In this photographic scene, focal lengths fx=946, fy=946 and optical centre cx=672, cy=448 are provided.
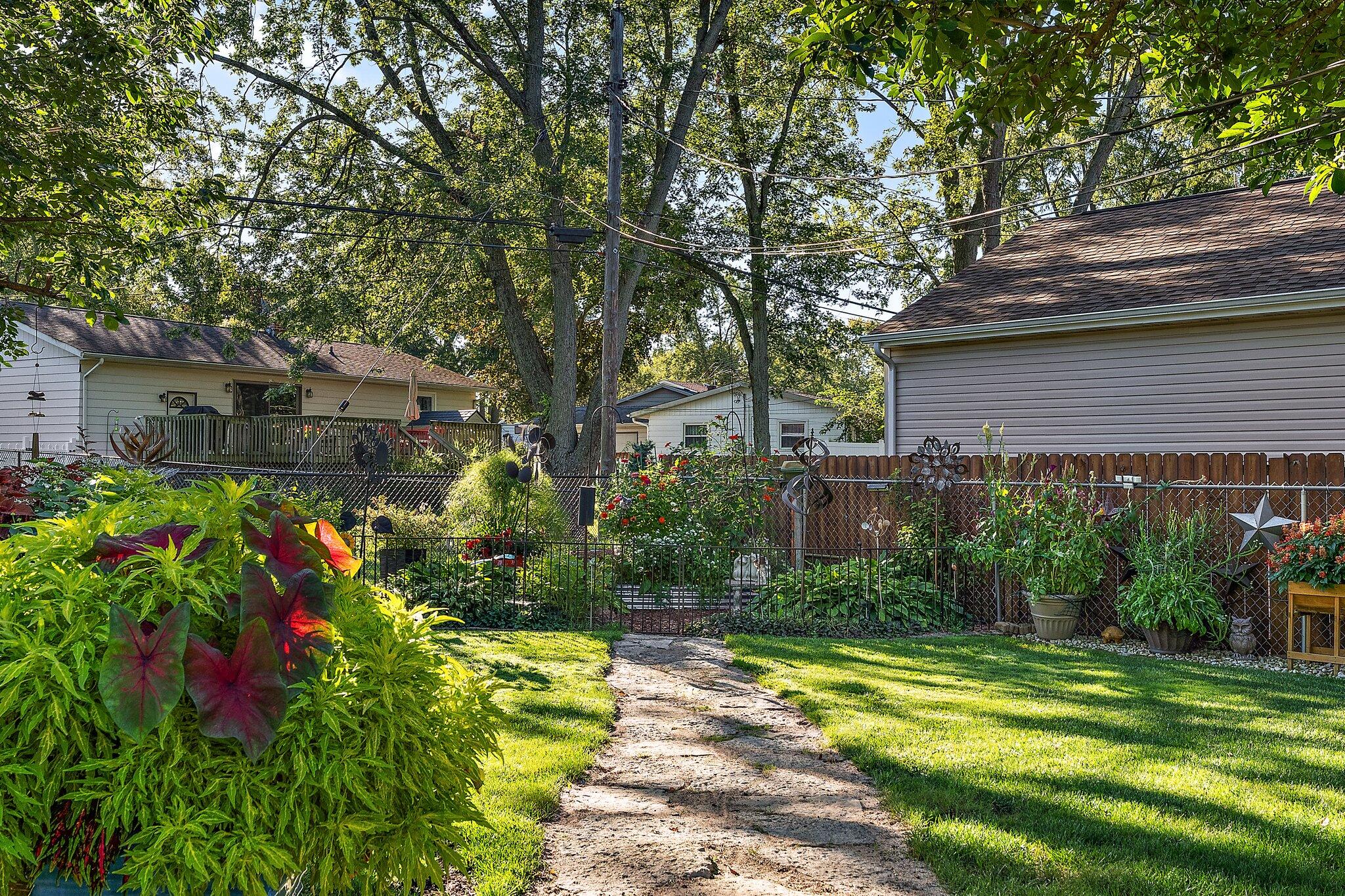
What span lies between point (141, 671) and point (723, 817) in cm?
258

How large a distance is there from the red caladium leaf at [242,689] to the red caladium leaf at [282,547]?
8.6 inches

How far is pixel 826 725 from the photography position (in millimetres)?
5336

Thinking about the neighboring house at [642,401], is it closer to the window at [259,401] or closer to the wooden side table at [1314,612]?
the window at [259,401]

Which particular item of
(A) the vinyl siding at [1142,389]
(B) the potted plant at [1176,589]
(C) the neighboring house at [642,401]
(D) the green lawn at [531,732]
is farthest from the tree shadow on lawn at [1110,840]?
(C) the neighboring house at [642,401]

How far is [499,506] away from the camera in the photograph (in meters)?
10.4

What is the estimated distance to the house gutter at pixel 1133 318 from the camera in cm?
1095

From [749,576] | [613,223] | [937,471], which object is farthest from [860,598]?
[613,223]

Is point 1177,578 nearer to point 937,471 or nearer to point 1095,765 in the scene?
point 937,471

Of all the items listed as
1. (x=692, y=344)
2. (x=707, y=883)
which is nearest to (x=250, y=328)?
(x=707, y=883)

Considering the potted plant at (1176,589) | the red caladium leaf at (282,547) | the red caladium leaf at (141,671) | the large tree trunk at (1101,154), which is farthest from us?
the large tree trunk at (1101,154)

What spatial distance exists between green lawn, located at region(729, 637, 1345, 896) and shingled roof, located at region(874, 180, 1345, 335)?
645 centimetres

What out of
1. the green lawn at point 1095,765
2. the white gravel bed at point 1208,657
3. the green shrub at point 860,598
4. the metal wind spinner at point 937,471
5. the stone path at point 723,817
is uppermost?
the metal wind spinner at point 937,471

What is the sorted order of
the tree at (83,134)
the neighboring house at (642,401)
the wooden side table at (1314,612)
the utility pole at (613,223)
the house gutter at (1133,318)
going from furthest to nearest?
1. the neighboring house at (642,401)
2. the utility pole at (613,223)
3. the house gutter at (1133,318)
4. the wooden side table at (1314,612)
5. the tree at (83,134)

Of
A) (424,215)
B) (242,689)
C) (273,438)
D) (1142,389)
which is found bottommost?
(242,689)
